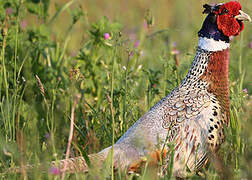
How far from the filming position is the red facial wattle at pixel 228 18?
151 inches

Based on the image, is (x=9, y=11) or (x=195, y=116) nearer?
(x=195, y=116)

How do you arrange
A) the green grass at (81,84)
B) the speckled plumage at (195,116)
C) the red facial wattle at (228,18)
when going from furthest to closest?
the red facial wattle at (228,18)
the green grass at (81,84)
the speckled plumage at (195,116)

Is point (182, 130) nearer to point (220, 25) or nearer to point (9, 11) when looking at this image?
point (220, 25)

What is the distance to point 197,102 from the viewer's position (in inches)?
144

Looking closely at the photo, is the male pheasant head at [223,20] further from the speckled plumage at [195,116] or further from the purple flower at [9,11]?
the purple flower at [9,11]

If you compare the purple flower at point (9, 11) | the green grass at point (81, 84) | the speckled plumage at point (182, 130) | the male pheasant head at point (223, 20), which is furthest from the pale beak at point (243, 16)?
the purple flower at point (9, 11)

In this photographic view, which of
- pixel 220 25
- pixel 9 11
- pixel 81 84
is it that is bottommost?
pixel 81 84

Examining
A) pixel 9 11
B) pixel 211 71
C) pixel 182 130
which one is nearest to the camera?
pixel 182 130

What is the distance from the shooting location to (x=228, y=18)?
386cm

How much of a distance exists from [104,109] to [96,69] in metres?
0.60

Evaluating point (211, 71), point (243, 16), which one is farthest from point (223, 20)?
point (211, 71)

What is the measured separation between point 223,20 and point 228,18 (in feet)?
0.18

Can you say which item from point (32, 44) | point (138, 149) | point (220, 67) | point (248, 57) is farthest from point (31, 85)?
point (248, 57)

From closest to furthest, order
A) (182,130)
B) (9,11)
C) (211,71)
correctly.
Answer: (182,130), (211,71), (9,11)
